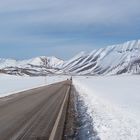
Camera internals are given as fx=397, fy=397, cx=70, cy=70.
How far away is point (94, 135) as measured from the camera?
10602 mm

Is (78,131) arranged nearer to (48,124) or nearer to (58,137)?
(58,137)

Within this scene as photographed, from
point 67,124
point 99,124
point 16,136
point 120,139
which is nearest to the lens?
point 120,139

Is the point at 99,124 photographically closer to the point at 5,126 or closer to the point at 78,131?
the point at 78,131

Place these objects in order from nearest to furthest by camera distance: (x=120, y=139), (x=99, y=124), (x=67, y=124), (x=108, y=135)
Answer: (x=120, y=139) < (x=108, y=135) < (x=99, y=124) < (x=67, y=124)

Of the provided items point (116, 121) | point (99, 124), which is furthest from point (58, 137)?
point (116, 121)

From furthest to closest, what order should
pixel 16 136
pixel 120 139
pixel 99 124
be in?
pixel 99 124 < pixel 16 136 < pixel 120 139

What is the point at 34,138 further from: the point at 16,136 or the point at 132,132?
the point at 132,132

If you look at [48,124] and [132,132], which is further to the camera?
[48,124]

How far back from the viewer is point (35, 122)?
1445 cm

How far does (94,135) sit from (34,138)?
164 centimetres

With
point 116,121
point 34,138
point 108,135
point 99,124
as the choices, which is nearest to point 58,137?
point 34,138

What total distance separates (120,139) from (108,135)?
0.77m

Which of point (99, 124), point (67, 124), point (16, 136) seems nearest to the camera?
point (16, 136)

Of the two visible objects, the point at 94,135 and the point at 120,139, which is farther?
the point at 94,135
